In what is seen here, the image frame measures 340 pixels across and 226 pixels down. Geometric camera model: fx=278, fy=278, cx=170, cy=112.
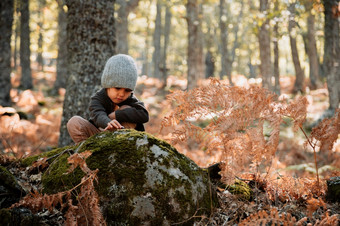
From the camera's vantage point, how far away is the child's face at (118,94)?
3568mm

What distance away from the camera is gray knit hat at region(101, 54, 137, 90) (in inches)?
136

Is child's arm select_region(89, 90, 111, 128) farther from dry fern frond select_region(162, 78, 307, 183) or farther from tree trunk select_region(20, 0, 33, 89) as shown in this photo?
tree trunk select_region(20, 0, 33, 89)

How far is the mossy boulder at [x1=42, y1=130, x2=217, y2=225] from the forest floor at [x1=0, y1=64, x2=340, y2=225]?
0.24 metres

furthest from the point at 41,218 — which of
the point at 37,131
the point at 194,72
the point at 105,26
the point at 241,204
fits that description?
the point at 194,72

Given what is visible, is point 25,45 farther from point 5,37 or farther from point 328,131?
point 328,131

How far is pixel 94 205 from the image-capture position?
2127 millimetres

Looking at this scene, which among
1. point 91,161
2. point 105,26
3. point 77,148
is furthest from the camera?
point 105,26

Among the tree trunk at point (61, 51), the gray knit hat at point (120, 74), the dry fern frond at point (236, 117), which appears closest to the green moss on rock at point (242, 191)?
the dry fern frond at point (236, 117)

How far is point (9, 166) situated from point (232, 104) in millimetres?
2618

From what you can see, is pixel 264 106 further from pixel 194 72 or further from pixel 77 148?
pixel 194 72

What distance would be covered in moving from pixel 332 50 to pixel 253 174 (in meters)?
6.98

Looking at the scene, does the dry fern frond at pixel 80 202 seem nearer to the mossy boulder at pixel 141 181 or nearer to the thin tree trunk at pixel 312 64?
the mossy boulder at pixel 141 181

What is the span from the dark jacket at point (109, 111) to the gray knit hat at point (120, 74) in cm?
20

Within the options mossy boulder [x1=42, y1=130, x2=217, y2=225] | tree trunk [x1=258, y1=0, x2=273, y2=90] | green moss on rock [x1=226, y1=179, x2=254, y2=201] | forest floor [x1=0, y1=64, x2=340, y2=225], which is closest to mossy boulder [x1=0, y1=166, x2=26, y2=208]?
mossy boulder [x1=42, y1=130, x2=217, y2=225]
